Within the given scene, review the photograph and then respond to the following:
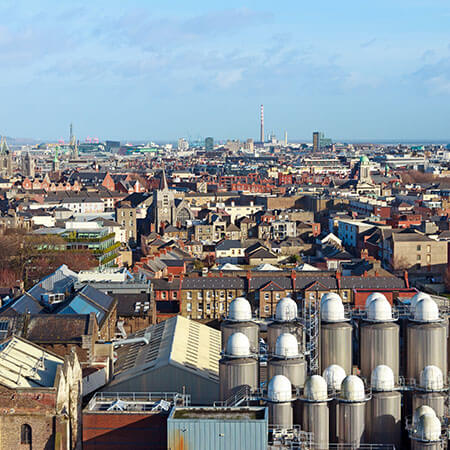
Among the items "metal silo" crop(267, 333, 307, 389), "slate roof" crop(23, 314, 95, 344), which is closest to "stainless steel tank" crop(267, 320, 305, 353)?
"metal silo" crop(267, 333, 307, 389)

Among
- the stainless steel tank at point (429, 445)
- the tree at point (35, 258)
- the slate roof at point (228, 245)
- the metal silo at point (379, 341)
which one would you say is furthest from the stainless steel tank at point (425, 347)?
the slate roof at point (228, 245)

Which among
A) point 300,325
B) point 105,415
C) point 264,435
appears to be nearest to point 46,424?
point 105,415

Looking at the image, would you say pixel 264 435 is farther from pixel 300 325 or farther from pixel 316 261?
pixel 316 261

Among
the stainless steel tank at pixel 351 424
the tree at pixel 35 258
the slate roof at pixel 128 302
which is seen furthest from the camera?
the tree at pixel 35 258

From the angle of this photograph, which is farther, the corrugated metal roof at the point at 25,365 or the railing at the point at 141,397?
the railing at the point at 141,397

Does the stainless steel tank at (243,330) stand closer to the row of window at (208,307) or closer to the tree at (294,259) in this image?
the row of window at (208,307)

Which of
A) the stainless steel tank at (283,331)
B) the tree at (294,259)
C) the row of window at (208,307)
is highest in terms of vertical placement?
the stainless steel tank at (283,331)

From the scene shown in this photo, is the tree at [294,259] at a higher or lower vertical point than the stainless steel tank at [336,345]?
lower
